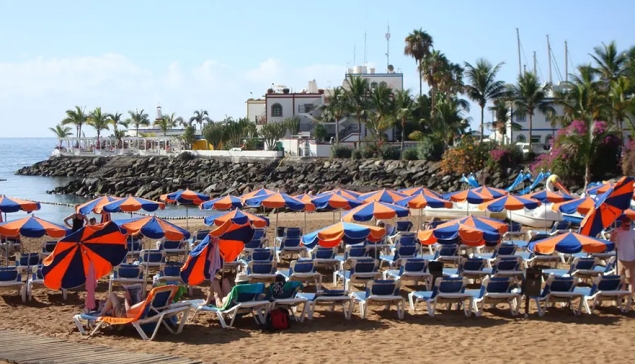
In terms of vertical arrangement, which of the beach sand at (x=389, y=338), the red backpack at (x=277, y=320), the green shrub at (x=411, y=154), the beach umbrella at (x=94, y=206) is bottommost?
the beach sand at (x=389, y=338)

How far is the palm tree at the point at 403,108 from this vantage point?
6278cm

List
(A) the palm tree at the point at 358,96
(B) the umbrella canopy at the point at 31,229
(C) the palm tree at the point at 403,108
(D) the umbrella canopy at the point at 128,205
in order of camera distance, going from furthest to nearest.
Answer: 1. (A) the palm tree at the point at 358,96
2. (C) the palm tree at the point at 403,108
3. (D) the umbrella canopy at the point at 128,205
4. (B) the umbrella canopy at the point at 31,229

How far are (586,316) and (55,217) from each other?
36.7m

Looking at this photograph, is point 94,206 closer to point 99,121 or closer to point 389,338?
point 389,338

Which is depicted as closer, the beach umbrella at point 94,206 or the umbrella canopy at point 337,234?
the umbrella canopy at point 337,234

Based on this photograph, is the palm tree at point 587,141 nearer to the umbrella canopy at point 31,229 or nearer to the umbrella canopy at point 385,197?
the umbrella canopy at point 385,197

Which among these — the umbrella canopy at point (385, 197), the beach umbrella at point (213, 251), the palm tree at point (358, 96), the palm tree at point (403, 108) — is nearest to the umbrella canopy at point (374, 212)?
the umbrella canopy at point (385, 197)

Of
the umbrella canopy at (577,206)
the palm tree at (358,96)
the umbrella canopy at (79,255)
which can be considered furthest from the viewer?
the palm tree at (358,96)

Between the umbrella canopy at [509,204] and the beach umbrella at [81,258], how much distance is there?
11.1 meters

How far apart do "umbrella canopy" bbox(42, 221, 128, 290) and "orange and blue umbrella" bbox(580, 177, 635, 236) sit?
7998mm

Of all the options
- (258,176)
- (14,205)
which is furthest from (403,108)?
(14,205)

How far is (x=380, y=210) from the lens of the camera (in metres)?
19.4

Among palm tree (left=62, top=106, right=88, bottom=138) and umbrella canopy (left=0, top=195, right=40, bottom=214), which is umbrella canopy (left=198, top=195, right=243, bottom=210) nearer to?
umbrella canopy (left=0, top=195, right=40, bottom=214)

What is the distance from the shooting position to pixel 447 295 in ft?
46.6
